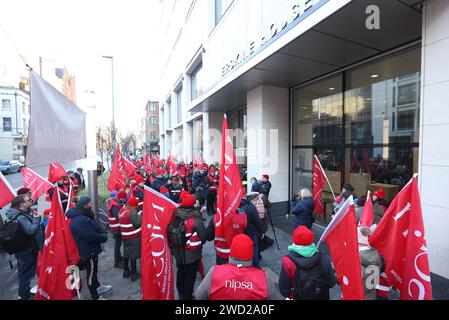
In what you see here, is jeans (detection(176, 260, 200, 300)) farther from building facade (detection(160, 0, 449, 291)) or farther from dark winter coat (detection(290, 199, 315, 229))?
building facade (detection(160, 0, 449, 291))

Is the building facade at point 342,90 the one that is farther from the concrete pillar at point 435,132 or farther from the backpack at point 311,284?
the backpack at point 311,284

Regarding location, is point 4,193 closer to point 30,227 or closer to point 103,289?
point 30,227

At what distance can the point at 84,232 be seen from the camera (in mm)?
3846

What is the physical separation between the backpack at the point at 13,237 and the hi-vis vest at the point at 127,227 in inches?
55.4

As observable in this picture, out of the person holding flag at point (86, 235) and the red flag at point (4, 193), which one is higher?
the red flag at point (4, 193)

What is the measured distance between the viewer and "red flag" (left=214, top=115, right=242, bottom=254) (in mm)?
3912

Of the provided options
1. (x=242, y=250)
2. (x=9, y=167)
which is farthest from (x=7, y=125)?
(x=242, y=250)

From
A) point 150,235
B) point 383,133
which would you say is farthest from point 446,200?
point 150,235

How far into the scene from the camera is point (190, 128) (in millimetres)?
19984

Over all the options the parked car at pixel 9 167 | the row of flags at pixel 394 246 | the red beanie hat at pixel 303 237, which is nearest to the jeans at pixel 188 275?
the red beanie hat at pixel 303 237

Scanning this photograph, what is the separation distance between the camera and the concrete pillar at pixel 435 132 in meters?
4.01

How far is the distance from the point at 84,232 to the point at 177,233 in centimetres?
149

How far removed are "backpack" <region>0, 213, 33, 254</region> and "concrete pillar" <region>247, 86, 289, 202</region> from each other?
694 cm
